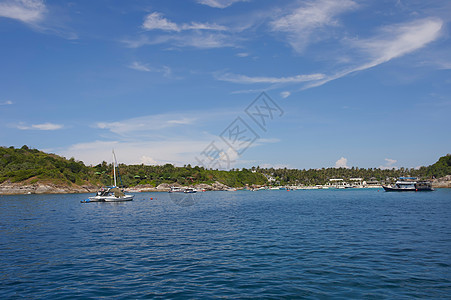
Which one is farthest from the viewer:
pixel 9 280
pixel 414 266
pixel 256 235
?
pixel 256 235

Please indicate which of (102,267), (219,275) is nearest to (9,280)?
(102,267)

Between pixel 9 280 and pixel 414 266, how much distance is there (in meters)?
29.8

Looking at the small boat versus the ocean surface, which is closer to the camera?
the ocean surface

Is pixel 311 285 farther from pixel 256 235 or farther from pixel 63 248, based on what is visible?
pixel 63 248

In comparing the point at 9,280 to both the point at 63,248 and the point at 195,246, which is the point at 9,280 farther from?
the point at 195,246

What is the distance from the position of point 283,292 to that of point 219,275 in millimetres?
5606

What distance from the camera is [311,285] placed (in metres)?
19.4

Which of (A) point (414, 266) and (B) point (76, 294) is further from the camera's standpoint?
(A) point (414, 266)

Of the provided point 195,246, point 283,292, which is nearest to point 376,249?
point 283,292

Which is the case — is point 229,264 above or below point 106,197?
below

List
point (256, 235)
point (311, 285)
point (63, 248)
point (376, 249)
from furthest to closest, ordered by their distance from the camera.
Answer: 1. point (256, 235)
2. point (63, 248)
3. point (376, 249)
4. point (311, 285)

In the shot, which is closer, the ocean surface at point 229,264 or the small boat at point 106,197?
the ocean surface at point 229,264

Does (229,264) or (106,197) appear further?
(106,197)

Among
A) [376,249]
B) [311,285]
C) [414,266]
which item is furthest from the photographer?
[376,249]
